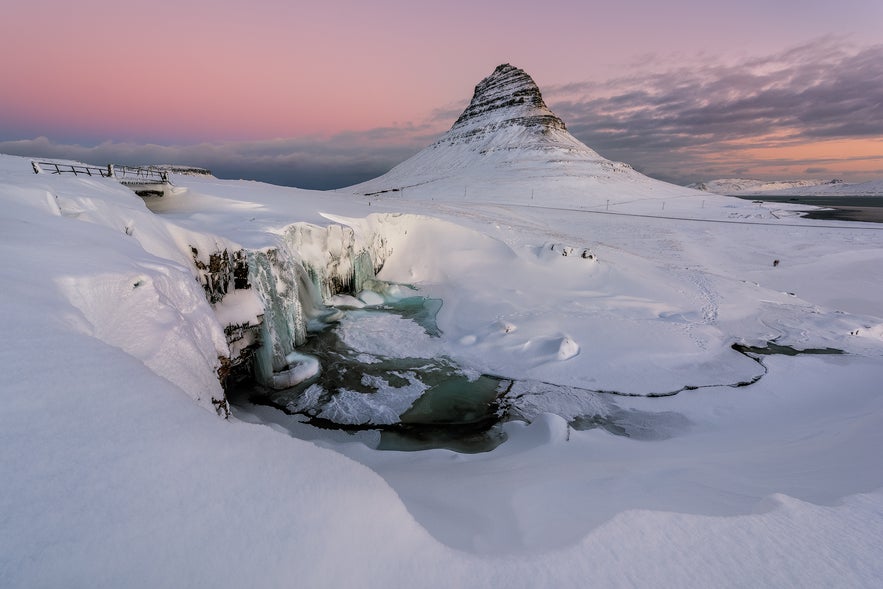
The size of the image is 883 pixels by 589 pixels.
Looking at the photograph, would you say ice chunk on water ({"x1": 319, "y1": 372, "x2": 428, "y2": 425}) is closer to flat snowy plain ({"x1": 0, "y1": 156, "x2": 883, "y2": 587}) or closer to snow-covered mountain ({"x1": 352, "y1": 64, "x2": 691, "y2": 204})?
flat snowy plain ({"x1": 0, "y1": 156, "x2": 883, "y2": 587})

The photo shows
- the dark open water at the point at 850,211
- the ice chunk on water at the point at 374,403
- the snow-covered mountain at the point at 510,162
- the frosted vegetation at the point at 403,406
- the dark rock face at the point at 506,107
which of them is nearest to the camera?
the frosted vegetation at the point at 403,406

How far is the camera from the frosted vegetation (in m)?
2.90

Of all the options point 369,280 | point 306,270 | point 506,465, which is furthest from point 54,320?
point 369,280

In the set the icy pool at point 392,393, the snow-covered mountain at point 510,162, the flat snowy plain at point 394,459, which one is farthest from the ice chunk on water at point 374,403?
the snow-covered mountain at point 510,162

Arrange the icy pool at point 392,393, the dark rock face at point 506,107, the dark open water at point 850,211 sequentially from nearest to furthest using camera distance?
the icy pool at point 392,393 → the dark open water at point 850,211 → the dark rock face at point 506,107

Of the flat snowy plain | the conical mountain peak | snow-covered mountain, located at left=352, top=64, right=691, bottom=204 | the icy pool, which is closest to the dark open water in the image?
snow-covered mountain, located at left=352, top=64, right=691, bottom=204

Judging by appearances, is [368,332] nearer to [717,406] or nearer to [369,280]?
[369,280]

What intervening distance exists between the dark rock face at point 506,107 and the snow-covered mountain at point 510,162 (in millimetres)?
381

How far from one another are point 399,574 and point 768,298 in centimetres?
2702

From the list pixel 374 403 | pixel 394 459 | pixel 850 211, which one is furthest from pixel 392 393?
pixel 850 211

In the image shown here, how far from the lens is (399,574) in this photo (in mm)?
2926

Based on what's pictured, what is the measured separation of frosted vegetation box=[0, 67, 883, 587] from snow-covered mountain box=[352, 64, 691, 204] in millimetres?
56889

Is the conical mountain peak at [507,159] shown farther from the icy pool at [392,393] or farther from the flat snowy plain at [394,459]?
the flat snowy plain at [394,459]

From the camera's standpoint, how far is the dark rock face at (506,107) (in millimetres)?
139375
